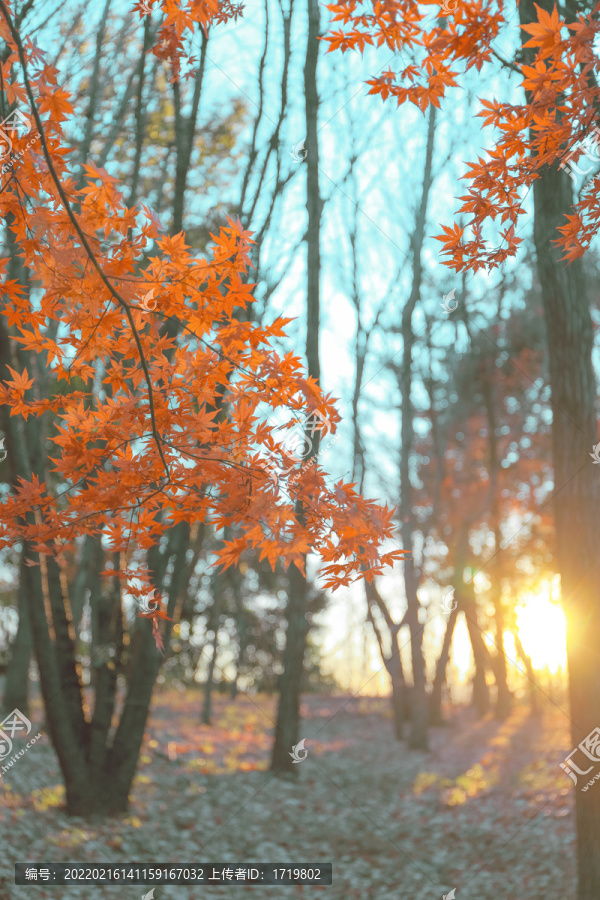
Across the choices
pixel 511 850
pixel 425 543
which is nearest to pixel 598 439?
pixel 511 850

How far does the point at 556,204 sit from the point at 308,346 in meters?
2.38

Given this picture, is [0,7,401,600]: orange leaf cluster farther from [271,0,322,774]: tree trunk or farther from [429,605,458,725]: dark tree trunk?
[429,605,458,725]: dark tree trunk

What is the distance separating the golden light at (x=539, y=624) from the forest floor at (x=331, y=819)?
526cm

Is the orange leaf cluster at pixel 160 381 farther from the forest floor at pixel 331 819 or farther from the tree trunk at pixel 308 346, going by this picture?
the forest floor at pixel 331 819

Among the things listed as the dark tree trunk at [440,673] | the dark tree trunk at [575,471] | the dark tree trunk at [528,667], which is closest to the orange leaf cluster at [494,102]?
the dark tree trunk at [575,471]

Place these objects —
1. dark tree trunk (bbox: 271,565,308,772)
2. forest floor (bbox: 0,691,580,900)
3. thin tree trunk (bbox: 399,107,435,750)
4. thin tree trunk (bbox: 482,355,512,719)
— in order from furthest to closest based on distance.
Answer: thin tree trunk (bbox: 482,355,512,719)
thin tree trunk (bbox: 399,107,435,750)
dark tree trunk (bbox: 271,565,308,772)
forest floor (bbox: 0,691,580,900)

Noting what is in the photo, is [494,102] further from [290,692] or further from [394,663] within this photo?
[394,663]

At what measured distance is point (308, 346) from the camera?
20.1 ft

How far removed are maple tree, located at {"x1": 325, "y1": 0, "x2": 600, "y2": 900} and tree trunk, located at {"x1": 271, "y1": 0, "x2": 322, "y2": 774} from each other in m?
1.70

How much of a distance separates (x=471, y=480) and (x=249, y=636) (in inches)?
340

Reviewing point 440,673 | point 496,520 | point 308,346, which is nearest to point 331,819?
point 308,346

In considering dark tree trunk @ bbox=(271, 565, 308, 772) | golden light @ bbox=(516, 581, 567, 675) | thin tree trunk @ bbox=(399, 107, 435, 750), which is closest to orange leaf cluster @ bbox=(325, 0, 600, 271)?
dark tree trunk @ bbox=(271, 565, 308, 772)

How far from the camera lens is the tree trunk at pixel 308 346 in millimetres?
6281

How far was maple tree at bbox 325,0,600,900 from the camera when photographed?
8.93 feet
